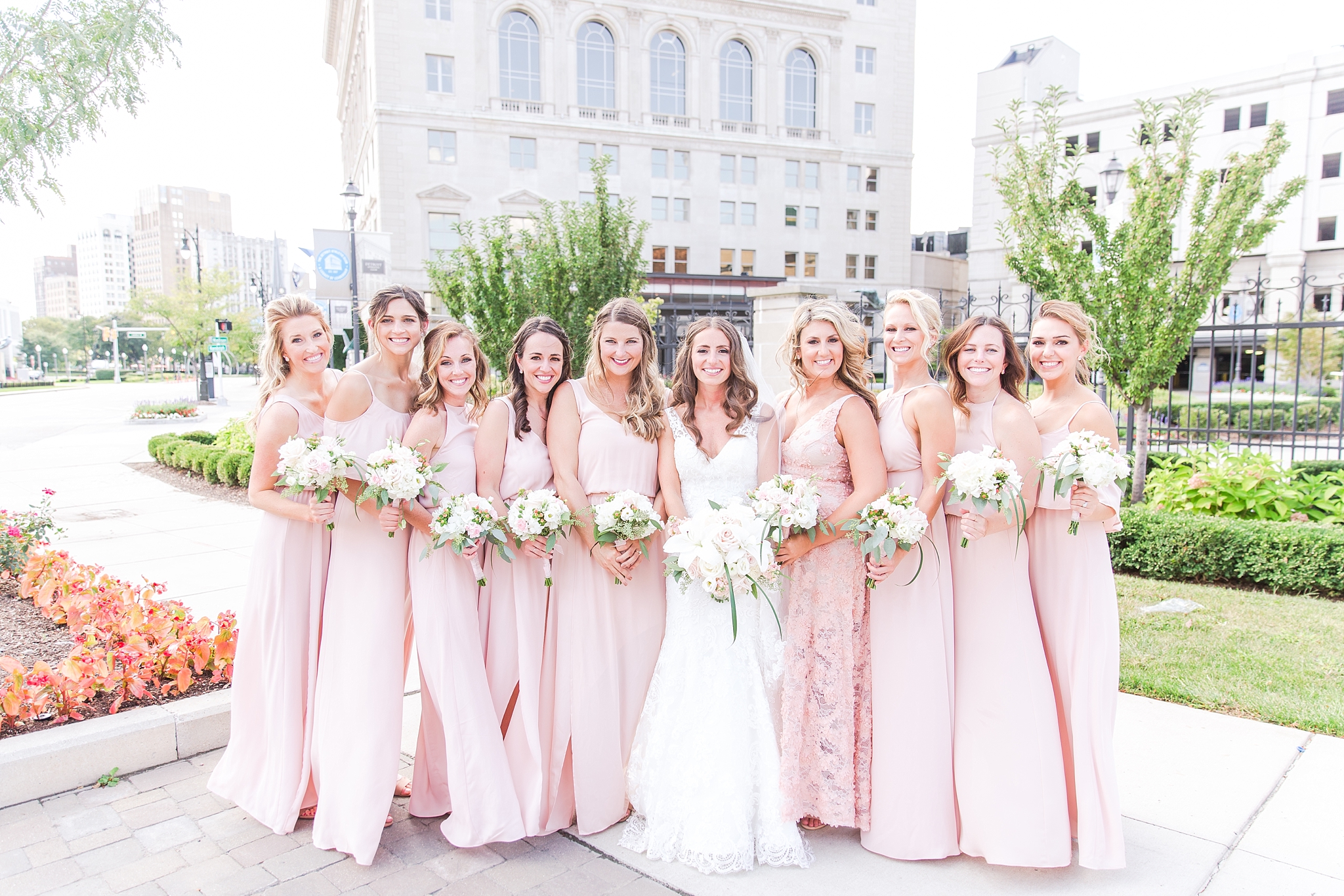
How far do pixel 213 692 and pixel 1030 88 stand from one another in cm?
6495

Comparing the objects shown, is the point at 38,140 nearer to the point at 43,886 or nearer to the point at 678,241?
the point at 43,886

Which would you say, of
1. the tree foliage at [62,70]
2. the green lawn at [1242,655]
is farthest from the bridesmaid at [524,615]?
the green lawn at [1242,655]

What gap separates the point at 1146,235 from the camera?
9.17 metres

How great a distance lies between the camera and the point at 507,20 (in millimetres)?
49688

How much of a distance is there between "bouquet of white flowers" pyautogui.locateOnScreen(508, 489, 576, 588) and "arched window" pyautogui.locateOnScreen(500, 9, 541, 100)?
51.4 meters

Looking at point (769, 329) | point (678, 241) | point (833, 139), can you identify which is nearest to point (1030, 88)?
point (833, 139)

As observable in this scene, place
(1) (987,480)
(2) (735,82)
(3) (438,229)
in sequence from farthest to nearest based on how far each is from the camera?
(2) (735,82) → (3) (438,229) → (1) (987,480)

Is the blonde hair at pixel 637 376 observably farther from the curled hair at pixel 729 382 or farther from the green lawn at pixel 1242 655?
the green lawn at pixel 1242 655

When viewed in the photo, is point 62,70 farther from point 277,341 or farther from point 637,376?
point 637,376

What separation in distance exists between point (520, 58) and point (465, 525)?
2095 inches

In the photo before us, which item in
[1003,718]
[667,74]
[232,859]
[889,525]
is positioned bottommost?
[232,859]

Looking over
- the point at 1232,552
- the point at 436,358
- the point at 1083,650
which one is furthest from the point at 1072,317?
the point at 1232,552

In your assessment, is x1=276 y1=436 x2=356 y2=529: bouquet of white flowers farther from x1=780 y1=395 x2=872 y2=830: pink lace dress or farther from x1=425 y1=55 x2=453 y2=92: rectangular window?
x1=425 y1=55 x2=453 y2=92: rectangular window

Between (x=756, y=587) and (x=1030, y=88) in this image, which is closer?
(x=756, y=587)
